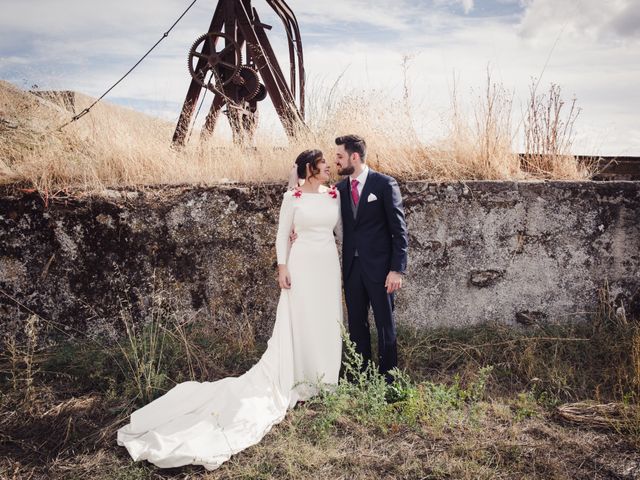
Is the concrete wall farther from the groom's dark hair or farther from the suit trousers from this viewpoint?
the groom's dark hair

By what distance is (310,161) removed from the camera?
3969 millimetres

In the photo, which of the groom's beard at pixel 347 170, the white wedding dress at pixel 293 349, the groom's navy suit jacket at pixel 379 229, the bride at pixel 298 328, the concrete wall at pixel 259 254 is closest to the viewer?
the white wedding dress at pixel 293 349

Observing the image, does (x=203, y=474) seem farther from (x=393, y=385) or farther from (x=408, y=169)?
(x=408, y=169)

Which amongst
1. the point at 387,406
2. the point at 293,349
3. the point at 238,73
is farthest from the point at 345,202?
the point at 238,73

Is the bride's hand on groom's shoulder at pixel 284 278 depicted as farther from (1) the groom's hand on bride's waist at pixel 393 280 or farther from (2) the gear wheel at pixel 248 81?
(2) the gear wheel at pixel 248 81

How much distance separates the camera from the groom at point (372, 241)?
3838 millimetres

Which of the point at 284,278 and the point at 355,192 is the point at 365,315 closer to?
the point at 284,278

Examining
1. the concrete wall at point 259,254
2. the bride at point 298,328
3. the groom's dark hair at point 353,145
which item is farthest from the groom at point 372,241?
the concrete wall at point 259,254

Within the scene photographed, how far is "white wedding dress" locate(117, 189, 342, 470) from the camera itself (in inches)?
141

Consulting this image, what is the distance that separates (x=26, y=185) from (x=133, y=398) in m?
2.31

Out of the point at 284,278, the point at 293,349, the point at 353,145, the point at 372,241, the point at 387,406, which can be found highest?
the point at 353,145

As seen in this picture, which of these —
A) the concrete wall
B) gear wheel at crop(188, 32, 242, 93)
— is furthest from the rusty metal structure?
the concrete wall

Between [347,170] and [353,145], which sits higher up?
[353,145]

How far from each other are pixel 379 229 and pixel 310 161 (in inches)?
30.5
